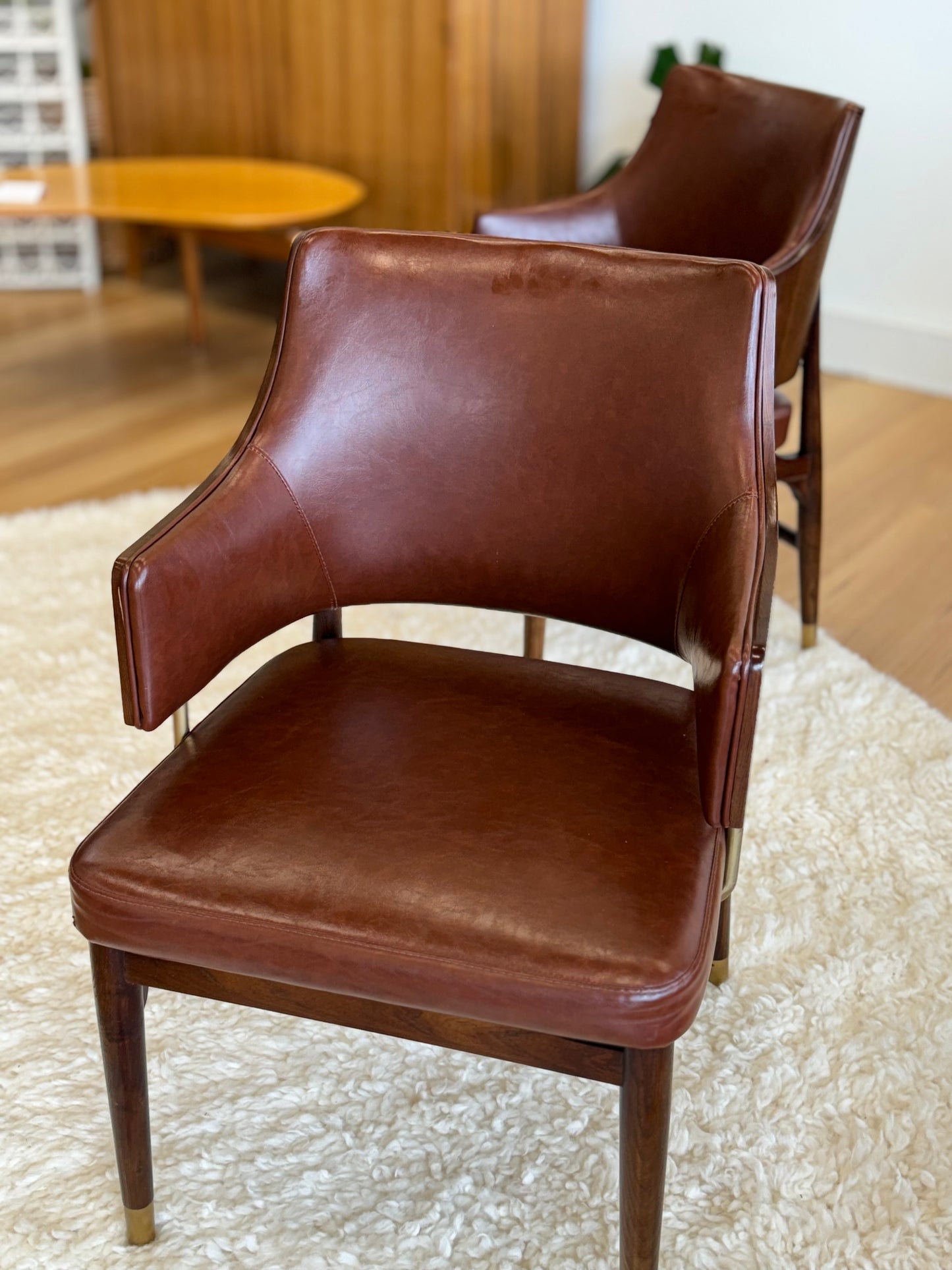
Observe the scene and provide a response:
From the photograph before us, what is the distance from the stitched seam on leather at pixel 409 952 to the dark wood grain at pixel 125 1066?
0.27 feet

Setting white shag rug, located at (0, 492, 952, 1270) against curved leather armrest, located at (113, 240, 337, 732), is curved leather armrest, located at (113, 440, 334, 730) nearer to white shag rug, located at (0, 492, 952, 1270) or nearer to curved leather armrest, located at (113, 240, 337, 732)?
curved leather armrest, located at (113, 240, 337, 732)

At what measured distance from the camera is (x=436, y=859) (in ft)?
3.52

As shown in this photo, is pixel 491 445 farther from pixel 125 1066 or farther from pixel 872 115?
pixel 872 115

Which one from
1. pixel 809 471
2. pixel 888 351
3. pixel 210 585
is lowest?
pixel 888 351

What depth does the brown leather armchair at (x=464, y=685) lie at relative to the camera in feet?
3.38

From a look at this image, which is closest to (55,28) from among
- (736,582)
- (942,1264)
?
(736,582)

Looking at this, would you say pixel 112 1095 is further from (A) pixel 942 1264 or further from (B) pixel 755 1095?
(A) pixel 942 1264

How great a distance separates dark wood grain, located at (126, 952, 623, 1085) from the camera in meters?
1.04

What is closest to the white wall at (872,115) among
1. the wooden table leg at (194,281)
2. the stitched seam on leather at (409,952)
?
the wooden table leg at (194,281)

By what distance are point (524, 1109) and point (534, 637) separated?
699 millimetres

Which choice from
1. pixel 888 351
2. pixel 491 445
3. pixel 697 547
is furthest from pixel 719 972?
pixel 888 351

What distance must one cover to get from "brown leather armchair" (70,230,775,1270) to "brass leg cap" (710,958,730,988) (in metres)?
0.40

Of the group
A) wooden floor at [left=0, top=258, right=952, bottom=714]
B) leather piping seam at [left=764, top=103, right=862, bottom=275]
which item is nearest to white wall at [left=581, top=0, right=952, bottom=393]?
wooden floor at [left=0, top=258, right=952, bottom=714]

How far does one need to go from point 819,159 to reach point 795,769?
2.98 ft
